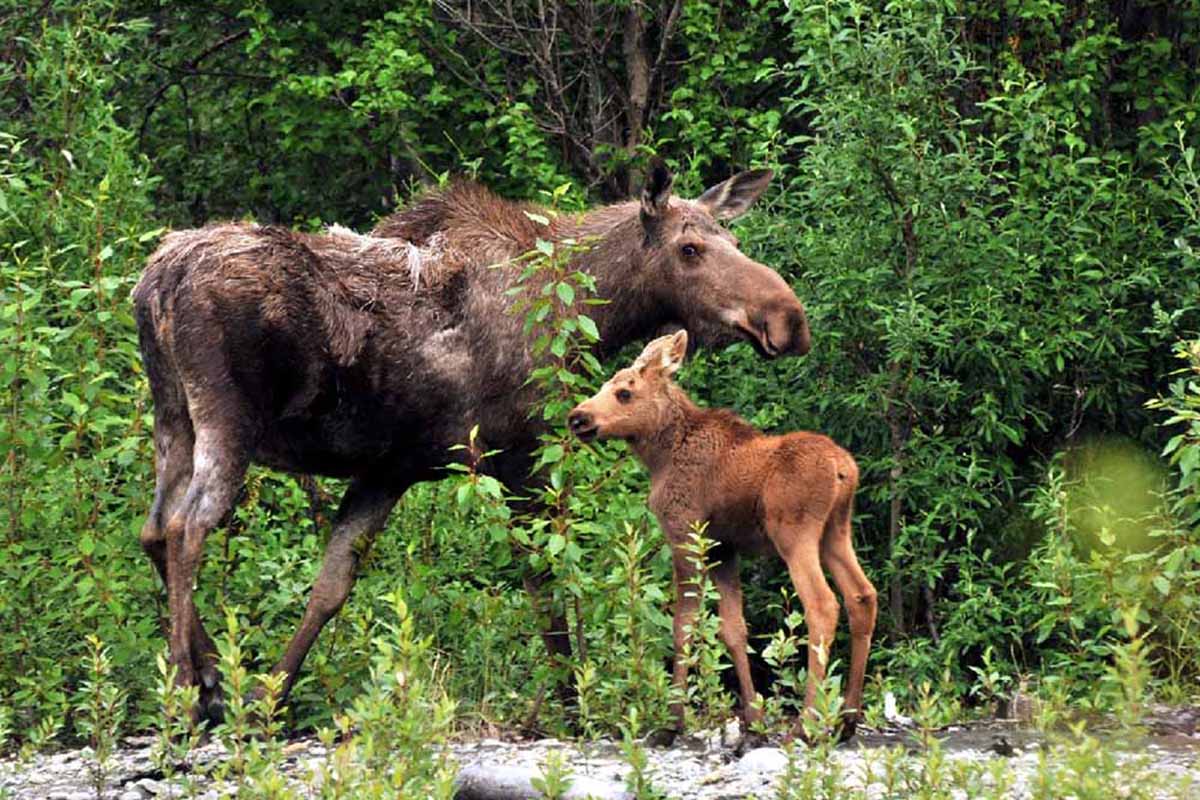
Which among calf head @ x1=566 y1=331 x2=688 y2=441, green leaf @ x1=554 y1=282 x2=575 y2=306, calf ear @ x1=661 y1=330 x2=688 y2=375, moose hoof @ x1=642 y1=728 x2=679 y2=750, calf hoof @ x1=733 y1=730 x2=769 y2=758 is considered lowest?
moose hoof @ x1=642 y1=728 x2=679 y2=750

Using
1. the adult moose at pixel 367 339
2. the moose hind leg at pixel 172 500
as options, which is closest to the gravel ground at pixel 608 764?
the moose hind leg at pixel 172 500

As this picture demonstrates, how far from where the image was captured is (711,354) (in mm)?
11695

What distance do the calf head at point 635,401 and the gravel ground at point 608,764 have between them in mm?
1316

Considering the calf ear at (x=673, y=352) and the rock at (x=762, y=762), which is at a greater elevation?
the calf ear at (x=673, y=352)

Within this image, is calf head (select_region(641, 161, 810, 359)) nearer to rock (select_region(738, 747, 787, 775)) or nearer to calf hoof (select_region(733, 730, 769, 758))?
calf hoof (select_region(733, 730, 769, 758))

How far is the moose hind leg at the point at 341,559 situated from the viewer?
31.5 ft

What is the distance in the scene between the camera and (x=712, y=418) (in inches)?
361

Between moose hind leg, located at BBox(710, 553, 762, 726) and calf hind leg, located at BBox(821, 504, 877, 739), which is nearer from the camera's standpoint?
calf hind leg, located at BBox(821, 504, 877, 739)

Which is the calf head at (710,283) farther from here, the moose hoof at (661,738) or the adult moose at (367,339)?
the moose hoof at (661,738)

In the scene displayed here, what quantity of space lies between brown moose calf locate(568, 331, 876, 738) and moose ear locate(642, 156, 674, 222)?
1168mm

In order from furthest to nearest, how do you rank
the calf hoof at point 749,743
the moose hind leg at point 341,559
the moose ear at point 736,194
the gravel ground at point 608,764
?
the moose ear at point 736,194
the moose hind leg at point 341,559
the calf hoof at point 749,743
the gravel ground at point 608,764

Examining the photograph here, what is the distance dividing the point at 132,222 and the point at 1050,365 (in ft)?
18.8

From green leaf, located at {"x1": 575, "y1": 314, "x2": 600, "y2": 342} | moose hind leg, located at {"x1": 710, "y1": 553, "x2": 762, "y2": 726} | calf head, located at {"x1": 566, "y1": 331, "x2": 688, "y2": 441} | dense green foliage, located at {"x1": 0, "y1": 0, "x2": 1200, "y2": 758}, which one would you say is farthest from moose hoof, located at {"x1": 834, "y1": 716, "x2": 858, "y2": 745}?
green leaf, located at {"x1": 575, "y1": 314, "x2": 600, "y2": 342}

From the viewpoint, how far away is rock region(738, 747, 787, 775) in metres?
7.74
